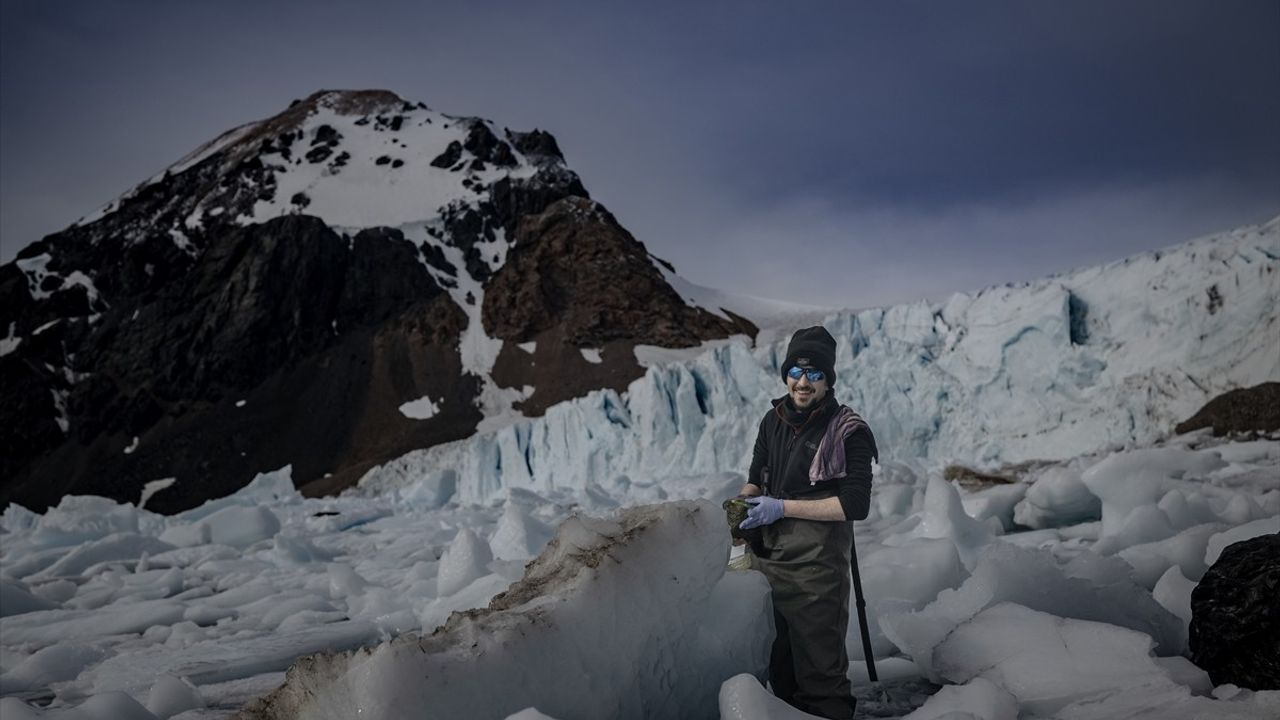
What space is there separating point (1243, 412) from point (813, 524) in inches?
528

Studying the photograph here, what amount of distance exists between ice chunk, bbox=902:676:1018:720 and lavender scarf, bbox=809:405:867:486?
0.76 m

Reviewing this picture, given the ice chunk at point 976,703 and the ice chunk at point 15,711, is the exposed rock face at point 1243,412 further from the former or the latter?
the ice chunk at point 15,711

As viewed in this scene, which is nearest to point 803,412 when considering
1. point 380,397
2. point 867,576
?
point 867,576

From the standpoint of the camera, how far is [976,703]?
219 cm

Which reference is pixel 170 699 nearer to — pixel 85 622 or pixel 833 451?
pixel 833 451

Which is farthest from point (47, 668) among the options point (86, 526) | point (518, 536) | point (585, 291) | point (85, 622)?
point (585, 291)

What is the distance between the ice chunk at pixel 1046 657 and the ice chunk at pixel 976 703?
0.21 meters

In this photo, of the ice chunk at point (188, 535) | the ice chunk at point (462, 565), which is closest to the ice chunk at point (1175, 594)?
the ice chunk at point (462, 565)

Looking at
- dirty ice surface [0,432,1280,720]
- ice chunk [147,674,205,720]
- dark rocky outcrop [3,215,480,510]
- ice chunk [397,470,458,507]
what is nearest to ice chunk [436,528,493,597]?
dirty ice surface [0,432,1280,720]

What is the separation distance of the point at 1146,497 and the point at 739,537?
16.0 ft

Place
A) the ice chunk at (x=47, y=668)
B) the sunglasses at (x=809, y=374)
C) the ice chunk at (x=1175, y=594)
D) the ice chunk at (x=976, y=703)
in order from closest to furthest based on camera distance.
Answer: the ice chunk at (x=976, y=703)
the sunglasses at (x=809, y=374)
the ice chunk at (x=1175, y=594)
the ice chunk at (x=47, y=668)

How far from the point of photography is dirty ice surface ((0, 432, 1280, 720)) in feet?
6.64

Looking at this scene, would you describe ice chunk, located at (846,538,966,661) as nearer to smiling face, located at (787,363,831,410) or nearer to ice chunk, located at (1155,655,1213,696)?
ice chunk, located at (1155,655,1213,696)

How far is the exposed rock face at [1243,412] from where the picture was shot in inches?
460
